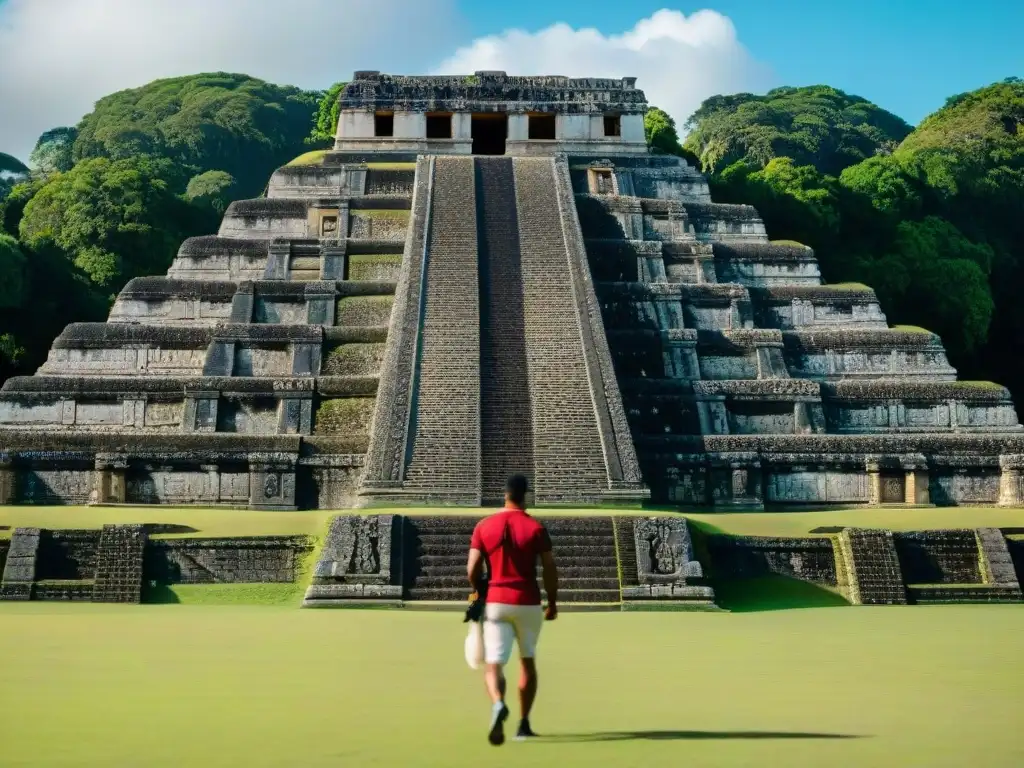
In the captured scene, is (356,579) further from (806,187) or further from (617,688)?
(806,187)

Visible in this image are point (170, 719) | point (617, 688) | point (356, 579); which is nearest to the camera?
point (170, 719)

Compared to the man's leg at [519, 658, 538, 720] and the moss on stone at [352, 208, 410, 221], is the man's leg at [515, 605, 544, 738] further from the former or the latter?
the moss on stone at [352, 208, 410, 221]

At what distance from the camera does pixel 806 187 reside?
123 ft

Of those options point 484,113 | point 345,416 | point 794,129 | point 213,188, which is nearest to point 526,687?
point 345,416

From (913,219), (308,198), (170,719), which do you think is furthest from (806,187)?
(170,719)

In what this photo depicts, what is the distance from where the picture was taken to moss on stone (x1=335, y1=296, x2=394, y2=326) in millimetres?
23734

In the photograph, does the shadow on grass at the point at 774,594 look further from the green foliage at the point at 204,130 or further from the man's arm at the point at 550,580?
the green foliage at the point at 204,130

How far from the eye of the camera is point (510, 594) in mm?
7113

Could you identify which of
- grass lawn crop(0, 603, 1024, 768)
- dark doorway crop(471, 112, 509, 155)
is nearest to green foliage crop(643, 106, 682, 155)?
dark doorway crop(471, 112, 509, 155)

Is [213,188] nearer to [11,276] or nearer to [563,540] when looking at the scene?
[11,276]

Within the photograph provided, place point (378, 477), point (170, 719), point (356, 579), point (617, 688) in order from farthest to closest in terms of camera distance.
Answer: point (378, 477) < point (356, 579) < point (617, 688) < point (170, 719)

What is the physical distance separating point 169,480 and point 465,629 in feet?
31.6

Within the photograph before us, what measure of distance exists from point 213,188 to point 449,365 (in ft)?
128

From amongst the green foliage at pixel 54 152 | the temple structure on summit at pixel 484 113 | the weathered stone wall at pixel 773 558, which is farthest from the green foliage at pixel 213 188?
the weathered stone wall at pixel 773 558
